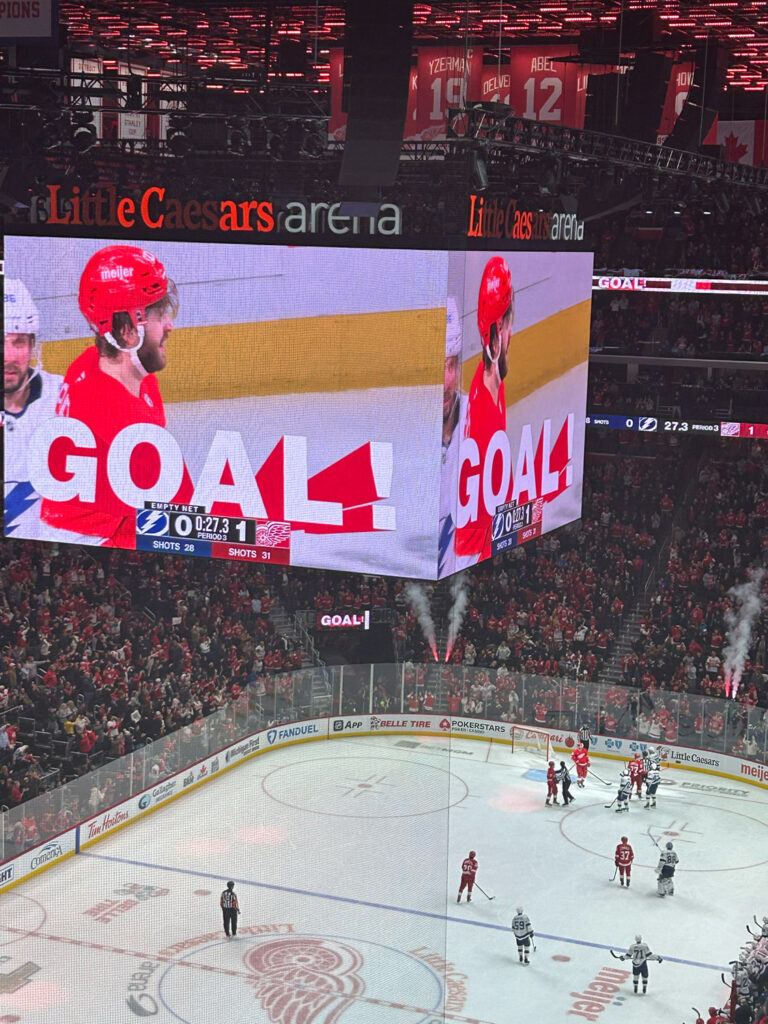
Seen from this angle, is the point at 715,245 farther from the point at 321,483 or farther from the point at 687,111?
the point at 321,483

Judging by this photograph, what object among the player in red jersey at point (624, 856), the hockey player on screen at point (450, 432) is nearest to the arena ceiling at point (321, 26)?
the hockey player on screen at point (450, 432)

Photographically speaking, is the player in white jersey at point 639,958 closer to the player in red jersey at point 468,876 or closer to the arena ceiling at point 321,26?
the player in red jersey at point 468,876

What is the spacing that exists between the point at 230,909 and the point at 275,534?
613cm

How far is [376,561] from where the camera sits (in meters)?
11.8

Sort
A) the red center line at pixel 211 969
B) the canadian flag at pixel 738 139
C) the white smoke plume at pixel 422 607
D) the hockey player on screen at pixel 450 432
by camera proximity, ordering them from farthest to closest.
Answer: the white smoke plume at pixel 422 607 < the canadian flag at pixel 738 139 < the red center line at pixel 211 969 < the hockey player on screen at pixel 450 432

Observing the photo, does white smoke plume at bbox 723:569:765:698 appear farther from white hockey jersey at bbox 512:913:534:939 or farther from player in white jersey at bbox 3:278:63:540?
player in white jersey at bbox 3:278:63:540

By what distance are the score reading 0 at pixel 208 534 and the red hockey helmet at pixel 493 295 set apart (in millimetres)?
2341

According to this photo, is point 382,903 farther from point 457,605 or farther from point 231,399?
point 457,605

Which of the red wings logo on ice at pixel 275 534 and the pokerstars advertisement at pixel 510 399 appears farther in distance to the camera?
the red wings logo on ice at pixel 275 534

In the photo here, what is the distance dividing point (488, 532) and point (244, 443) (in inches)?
87.1

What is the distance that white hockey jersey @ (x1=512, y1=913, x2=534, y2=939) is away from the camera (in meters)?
15.6

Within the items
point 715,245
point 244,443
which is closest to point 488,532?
point 244,443

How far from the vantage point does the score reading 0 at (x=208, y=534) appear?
12016mm

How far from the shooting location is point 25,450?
12.6 metres
